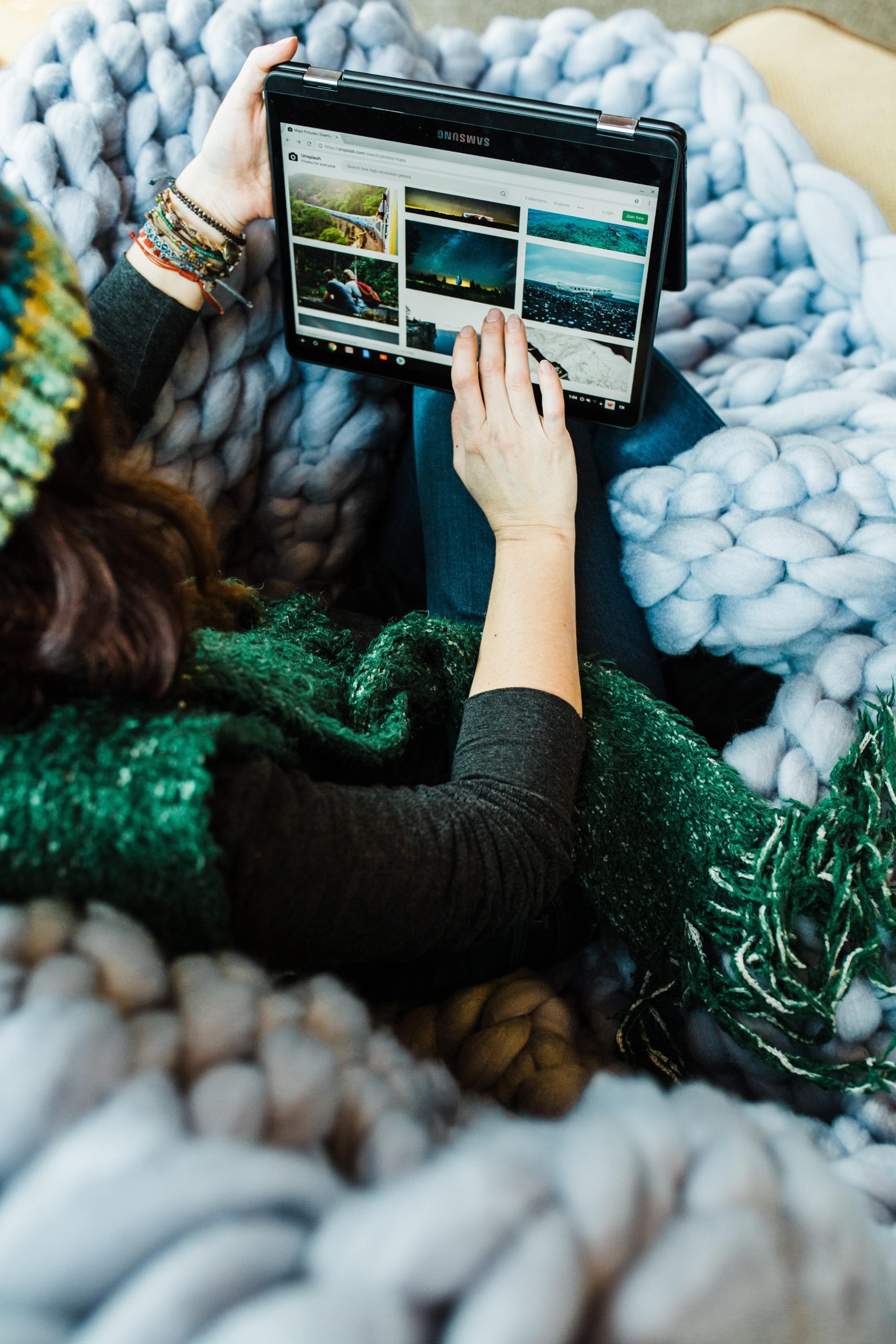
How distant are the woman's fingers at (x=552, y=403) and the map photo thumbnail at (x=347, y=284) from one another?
0.14 metres

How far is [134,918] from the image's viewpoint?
0.40m

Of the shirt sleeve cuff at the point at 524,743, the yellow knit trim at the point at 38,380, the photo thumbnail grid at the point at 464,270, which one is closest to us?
the yellow knit trim at the point at 38,380

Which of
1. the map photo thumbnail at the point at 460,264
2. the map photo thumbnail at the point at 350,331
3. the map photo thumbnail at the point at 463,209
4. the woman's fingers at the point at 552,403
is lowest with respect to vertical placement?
the woman's fingers at the point at 552,403

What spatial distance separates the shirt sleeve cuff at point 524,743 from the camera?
561mm

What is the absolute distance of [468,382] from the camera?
70 centimetres

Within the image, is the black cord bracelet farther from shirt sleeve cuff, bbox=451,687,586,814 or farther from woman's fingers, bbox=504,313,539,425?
shirt sleeve cuff, bbox=451,687,586,814

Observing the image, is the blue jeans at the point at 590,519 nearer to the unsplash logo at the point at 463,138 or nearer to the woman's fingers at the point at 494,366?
the woman's fingers at the point at 494,366

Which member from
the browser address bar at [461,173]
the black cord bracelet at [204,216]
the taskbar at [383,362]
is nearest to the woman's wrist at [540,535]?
the taskbar at [383,362]

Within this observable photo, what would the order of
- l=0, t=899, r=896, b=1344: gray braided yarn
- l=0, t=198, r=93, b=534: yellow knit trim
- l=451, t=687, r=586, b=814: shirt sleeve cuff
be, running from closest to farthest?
l=0, t=899, r=896, b=1344: gray braided yarn
l=0, t=198, r=93, b=534: yellow knit trim
l=451, t=687, r=586, b=814: shirt sleeve cuff

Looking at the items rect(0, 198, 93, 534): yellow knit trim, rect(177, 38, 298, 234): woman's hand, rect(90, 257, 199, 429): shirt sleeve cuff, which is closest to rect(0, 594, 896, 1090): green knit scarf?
rect(0, 198, 93, 534): yellow knit trim

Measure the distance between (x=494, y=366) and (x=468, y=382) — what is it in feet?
0.08

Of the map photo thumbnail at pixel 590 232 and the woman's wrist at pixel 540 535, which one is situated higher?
the map photo thumbnail at pixel 590 232

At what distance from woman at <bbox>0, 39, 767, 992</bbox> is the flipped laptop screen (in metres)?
0.04

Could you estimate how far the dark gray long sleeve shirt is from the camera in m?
0.44
